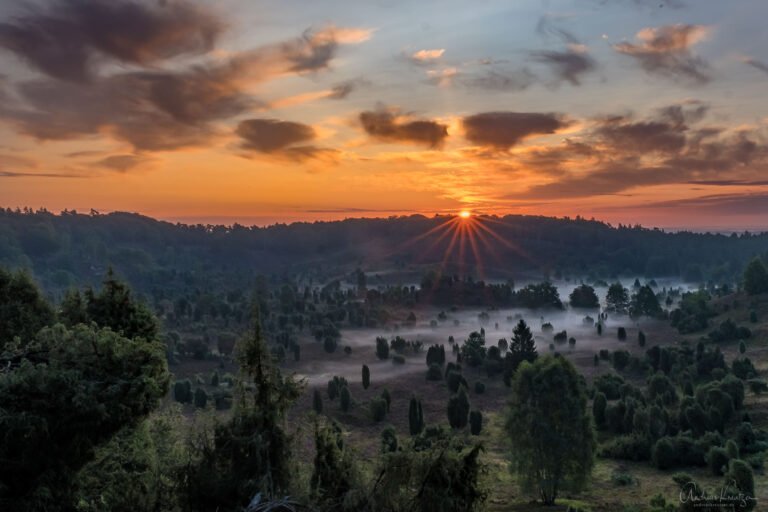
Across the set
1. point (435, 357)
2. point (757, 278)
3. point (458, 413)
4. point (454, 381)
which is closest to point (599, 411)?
point (458, 413)

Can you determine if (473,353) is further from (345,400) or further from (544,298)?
(544,298)

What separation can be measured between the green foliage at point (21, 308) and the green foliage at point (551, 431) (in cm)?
3292

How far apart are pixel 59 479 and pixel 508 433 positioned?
3437cm

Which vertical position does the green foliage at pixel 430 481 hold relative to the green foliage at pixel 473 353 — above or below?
above

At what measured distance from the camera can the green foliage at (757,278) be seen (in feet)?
437

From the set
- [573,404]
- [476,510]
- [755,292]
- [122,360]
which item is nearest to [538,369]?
[573,404]

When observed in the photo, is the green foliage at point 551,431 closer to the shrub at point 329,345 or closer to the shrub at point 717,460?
the shrub at point 717,460

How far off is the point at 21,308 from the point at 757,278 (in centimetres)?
15638

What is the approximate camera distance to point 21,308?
A: 2325 centimetres

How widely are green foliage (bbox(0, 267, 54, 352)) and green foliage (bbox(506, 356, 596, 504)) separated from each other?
32923 mm

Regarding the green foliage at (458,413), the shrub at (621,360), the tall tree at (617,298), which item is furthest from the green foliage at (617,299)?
the green foliage at (458,413)

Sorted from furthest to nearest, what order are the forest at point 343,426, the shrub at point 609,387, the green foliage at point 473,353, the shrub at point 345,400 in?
the green foliage at point 473,353 → the shrub at point 345,400 → the shrub at point 609,387 → the forest at point 343,426

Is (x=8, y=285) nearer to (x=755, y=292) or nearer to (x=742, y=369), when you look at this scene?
(x=742, y=369)

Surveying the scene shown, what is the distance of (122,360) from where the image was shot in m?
15.3
